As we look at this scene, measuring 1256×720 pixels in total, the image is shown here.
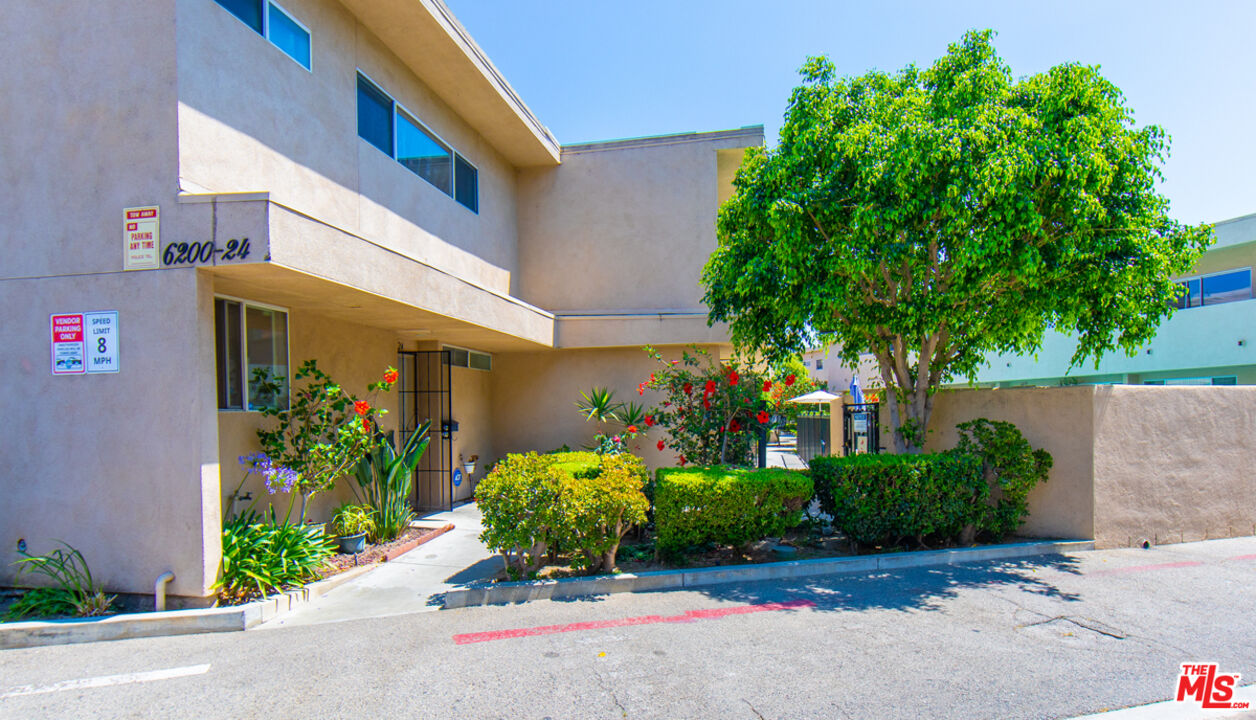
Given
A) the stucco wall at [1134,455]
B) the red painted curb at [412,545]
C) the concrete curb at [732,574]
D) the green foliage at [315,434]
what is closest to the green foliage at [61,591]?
the green foliage at [315,434]

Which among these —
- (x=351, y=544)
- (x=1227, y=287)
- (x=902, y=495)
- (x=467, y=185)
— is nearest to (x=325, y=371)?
(x=351, y=544)

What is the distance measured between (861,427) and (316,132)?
8917 mm

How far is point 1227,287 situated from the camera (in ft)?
→ 54.8

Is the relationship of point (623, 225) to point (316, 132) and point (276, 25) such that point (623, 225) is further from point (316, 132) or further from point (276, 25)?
point (276, 25)

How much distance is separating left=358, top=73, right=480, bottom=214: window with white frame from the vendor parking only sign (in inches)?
163

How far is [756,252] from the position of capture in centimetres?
811

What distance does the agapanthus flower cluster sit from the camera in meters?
6.35

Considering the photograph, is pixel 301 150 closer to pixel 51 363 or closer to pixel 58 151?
pixel 58 151

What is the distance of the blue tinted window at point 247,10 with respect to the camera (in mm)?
6449

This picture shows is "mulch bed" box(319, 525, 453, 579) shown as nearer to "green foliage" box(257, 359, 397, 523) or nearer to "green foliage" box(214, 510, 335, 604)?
"green foliage" box(214, 510, 335, 604)

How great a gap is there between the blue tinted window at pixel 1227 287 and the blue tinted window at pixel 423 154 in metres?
19.6

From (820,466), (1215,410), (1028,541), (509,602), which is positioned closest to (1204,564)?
(1028,541)

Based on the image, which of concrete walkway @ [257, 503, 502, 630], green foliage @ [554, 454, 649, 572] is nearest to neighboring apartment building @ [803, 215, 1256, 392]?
green foliage @ [554, 454, 649, 572]

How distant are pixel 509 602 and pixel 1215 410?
937 centimetres
